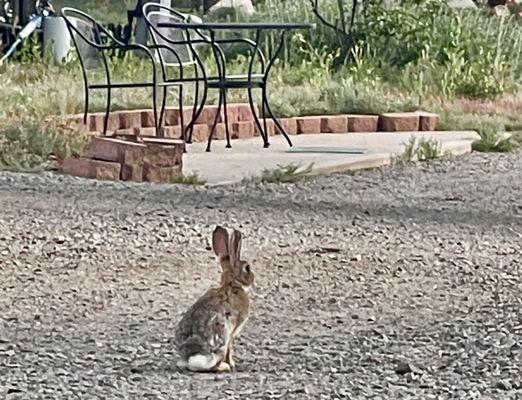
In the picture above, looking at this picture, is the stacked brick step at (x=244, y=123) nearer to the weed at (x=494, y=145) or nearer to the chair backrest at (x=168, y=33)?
the chair backrest at (x=168, y=33)

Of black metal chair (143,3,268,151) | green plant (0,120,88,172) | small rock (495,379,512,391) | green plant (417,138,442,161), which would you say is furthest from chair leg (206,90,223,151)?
small rock (495,379,512,391)

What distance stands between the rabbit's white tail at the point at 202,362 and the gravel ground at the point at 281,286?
0.04 meters

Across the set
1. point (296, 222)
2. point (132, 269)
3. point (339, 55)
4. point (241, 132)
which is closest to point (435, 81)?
point (339, 55)

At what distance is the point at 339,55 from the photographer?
15.8m

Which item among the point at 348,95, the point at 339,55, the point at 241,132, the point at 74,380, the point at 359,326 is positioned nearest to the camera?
the point at 74,380

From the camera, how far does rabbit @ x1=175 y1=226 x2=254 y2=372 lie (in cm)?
486

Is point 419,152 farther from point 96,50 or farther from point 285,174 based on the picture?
point 96,50

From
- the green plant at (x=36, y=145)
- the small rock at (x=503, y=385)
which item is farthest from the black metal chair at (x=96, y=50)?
the small rock at (x=503, y=385)

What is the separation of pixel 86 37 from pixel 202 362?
300 inches

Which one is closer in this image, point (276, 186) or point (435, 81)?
point (276, 186)

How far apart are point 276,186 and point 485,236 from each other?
1.91 metres

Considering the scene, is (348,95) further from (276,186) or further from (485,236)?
(485,236)

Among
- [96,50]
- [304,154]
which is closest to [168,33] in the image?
[96,50]

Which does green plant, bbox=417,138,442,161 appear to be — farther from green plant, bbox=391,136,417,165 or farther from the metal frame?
the metal frame
